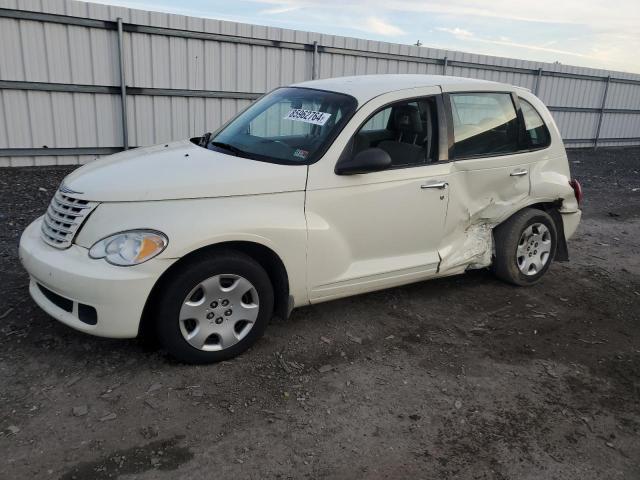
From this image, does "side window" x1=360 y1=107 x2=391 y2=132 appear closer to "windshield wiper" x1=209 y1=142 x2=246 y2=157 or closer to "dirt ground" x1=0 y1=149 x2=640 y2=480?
"windshield wiper" x1=209 y1=142 x2=246 y2=157

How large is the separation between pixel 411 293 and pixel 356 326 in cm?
91

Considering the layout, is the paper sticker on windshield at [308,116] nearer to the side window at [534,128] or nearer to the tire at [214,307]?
the tire at [214,307]

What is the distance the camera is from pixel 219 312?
354cm

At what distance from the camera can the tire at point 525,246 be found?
505 cm

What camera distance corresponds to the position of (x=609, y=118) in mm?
18109

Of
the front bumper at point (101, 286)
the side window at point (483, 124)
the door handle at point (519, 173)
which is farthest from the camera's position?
the door handle at point (519, 173)

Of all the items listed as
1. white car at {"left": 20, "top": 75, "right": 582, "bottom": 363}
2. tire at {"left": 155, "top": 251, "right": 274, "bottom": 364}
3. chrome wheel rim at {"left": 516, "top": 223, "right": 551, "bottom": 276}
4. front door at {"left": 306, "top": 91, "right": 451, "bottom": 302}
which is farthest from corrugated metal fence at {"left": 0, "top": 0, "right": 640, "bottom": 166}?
chrome wheel rim at {"left": 516, "top": 223, "right": 551, "bottom": 276}

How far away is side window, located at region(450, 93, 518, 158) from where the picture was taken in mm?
4586

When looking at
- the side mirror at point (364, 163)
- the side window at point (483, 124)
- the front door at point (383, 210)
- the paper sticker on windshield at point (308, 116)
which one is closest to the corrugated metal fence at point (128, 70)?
the paper sticker on windshield at point (308, 116)

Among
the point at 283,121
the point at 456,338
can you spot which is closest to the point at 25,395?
the point at 283,121

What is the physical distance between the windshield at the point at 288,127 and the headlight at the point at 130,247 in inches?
40.8

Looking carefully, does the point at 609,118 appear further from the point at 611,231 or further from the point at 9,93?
the point at 9,93

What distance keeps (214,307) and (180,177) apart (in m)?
0.86

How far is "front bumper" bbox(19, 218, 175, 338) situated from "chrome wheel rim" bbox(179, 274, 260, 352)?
0.94ft
